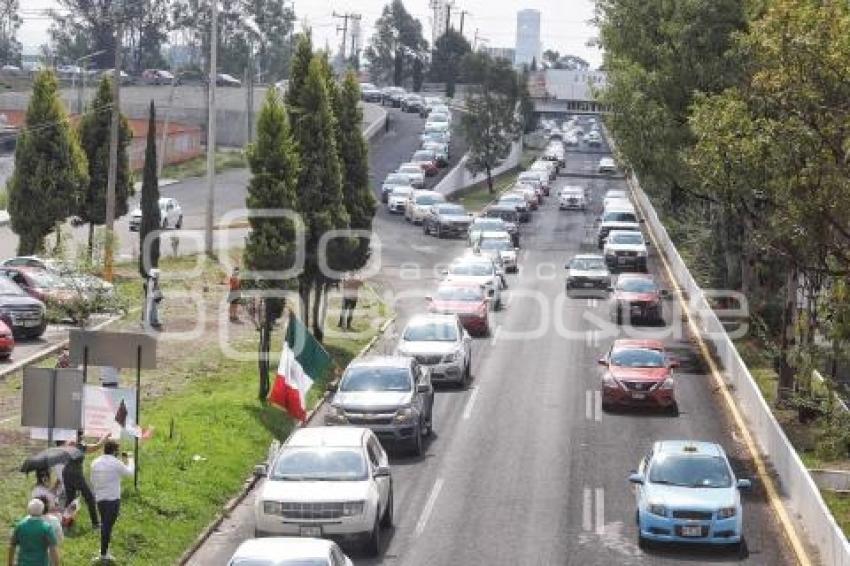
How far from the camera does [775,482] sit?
83.4 feet

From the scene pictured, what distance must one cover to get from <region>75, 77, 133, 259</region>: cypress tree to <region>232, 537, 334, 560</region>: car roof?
3422 centimetres

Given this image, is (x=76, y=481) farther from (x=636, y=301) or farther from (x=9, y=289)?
(x=636, y=301)

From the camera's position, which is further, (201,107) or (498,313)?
(201,107)

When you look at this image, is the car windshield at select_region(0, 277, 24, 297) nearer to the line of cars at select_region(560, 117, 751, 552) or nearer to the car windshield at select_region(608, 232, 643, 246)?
the line of cars at select_region(560, 117, 751, 552)

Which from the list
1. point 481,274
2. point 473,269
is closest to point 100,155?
point 473,269

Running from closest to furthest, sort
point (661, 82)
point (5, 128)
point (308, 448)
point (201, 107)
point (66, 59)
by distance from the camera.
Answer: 1. point (308, 448)
2. point (661, 82)
3. point (5, 128)
4. point (201, 107)
5. point (66, 59)

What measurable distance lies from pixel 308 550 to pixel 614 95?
2782cm

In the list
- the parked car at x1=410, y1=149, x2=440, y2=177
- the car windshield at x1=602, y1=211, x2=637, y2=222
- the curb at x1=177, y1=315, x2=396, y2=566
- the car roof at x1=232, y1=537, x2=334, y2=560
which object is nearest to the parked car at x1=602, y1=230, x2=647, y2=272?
the car windshield at x1=602, y1=211, x2=637, y2=222

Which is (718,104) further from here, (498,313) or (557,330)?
(498,313)

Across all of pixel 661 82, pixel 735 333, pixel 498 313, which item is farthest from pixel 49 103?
pixel 735 333

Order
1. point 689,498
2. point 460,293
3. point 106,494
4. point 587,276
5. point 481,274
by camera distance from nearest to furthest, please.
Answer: point 106,494 → point 689,498 → point 460,293 → point 481,274 → point 587,276

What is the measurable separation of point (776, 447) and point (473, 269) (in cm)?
2317

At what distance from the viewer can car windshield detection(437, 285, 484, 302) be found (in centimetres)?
4206

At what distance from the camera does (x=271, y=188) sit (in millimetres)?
31000
